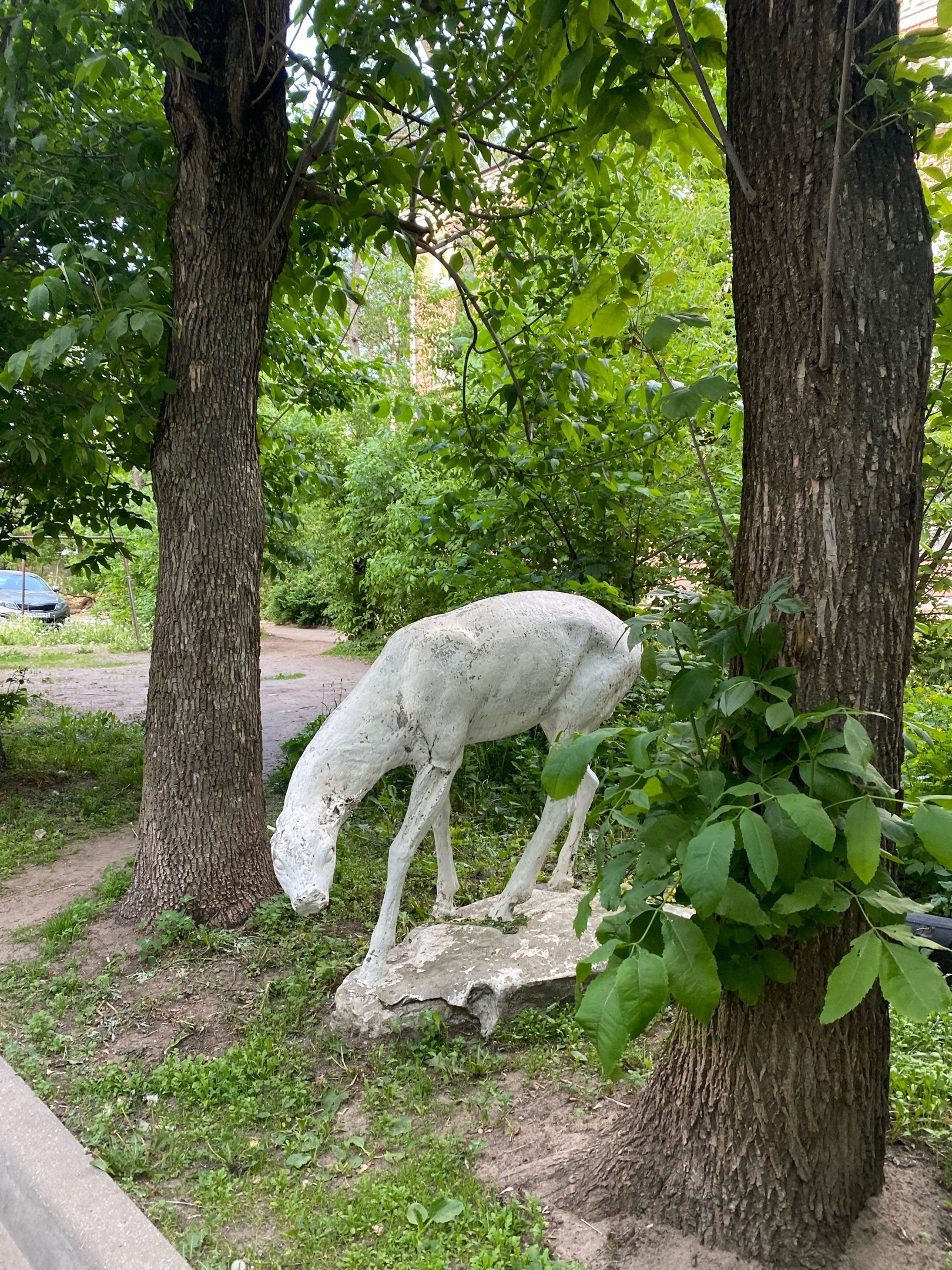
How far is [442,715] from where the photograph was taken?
3.30 m

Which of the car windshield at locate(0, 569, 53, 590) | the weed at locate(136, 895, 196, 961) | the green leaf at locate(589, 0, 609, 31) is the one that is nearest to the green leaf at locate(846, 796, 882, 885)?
the green leaf at locate(589, 0, 609, 31)

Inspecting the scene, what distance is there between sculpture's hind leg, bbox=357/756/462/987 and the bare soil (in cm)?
89

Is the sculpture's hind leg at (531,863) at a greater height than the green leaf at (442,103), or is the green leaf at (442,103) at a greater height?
the green leaf at (442,103)

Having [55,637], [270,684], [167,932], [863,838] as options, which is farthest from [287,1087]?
[55,637]

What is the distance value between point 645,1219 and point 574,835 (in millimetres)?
1959

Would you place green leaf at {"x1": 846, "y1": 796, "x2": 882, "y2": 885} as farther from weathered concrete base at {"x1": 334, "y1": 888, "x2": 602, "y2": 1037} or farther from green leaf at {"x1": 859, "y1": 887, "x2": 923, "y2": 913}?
weathered concrete base at {"x1": 334, "y1": 888, "x2": 602, "y2": 1037}

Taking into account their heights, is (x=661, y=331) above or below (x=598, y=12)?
below

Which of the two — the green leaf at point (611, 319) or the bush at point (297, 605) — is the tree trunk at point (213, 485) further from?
the bush at point (297, 605)

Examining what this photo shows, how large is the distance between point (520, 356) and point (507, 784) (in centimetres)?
319

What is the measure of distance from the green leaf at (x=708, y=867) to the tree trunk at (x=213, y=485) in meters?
3.13

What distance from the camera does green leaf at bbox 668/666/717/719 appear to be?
1.82m

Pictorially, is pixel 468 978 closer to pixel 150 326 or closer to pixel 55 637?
pixel 150 326

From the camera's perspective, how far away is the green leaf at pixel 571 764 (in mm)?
1720

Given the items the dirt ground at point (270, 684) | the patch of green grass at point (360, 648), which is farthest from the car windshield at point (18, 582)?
the patch of green grass at point (360, 648)
